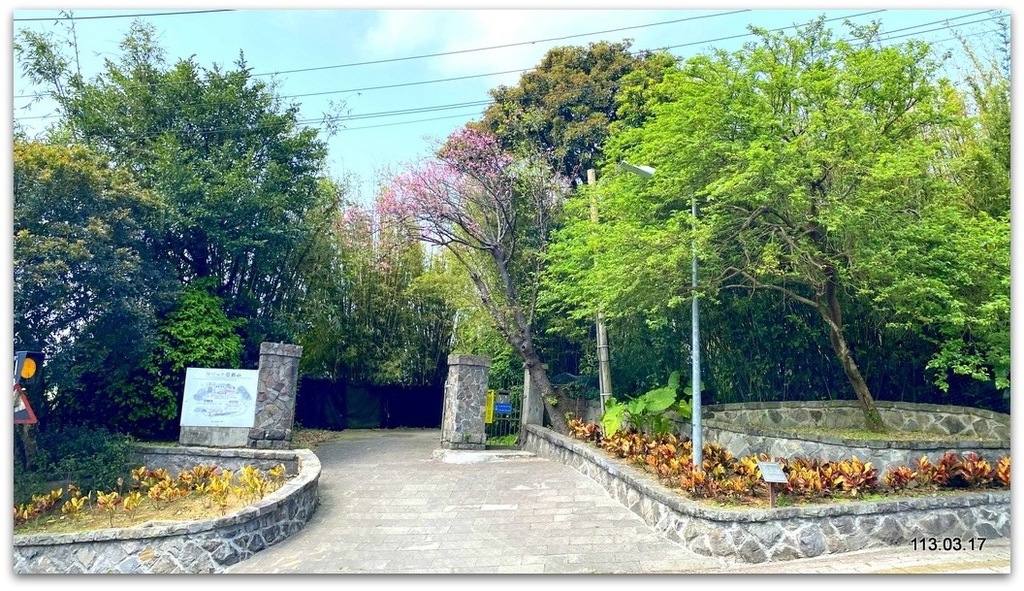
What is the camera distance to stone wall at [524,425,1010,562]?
5.40 meters

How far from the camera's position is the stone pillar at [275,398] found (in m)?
8.95

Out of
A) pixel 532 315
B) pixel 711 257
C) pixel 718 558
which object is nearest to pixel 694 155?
pixel 711 257

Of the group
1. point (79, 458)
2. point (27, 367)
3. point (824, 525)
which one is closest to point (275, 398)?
point (79, 458)

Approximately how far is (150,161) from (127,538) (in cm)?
614

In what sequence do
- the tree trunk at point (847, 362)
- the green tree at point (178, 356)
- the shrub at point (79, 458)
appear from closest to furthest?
the tree trunk at point (847, 362) < the shrub at point (79, 458) < the green tree at point (178, 356)

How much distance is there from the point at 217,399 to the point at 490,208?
5.30 m

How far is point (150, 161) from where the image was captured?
32.0 feet

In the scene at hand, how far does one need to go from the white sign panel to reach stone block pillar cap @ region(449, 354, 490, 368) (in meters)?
3.00

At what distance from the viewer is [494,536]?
611 centimetres

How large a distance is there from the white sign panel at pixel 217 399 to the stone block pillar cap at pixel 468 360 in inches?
118

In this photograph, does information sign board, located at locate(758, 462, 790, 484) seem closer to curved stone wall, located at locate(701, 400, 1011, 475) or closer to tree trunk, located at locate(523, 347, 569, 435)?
curved stone wall, located at locate(701, 400, 1011, 475)

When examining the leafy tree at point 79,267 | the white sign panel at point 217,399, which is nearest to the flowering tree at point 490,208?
the white sign panel at point 217,399

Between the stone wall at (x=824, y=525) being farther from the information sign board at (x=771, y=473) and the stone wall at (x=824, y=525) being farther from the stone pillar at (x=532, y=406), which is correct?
the stone pillar at (x=532, y=406)

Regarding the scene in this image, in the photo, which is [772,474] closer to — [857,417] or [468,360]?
[857,417]
